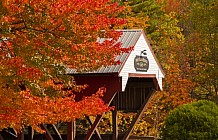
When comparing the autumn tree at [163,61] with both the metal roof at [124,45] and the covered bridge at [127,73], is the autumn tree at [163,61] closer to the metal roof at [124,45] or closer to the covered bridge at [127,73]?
the covered bridge at [127,73]

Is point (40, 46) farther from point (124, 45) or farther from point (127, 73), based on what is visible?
point (124, 45)

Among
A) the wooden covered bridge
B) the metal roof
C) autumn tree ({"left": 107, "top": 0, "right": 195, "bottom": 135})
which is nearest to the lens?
the metal roof

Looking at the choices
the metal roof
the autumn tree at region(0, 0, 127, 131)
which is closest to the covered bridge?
the metal roof

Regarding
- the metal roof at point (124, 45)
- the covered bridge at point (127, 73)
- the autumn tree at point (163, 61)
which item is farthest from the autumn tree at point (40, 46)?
the autumn tree at point (163, 61)

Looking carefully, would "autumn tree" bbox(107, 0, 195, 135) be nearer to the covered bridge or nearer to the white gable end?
the covered bridge

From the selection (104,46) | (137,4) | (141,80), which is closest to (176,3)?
(137,4)

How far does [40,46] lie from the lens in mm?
11688

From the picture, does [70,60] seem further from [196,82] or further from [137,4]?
[137,4]

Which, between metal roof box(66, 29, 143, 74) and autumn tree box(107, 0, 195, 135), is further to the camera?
autumn tree box(107, 0, 195, 135)

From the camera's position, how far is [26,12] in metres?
11.2

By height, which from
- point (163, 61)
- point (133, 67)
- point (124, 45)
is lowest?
point (133, 67)

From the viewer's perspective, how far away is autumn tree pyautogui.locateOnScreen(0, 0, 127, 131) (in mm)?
11305

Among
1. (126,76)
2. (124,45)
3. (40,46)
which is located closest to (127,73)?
(126,76)

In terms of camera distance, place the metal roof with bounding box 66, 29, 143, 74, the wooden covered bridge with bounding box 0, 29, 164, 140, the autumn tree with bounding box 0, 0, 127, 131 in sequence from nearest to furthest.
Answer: the autumn tree with bounding box 0, 0, 127, 131
the metal roof with bounding box 66, 29, 143, 74
the wooden covered bridge with bounding box 0, 29, 164, 140
